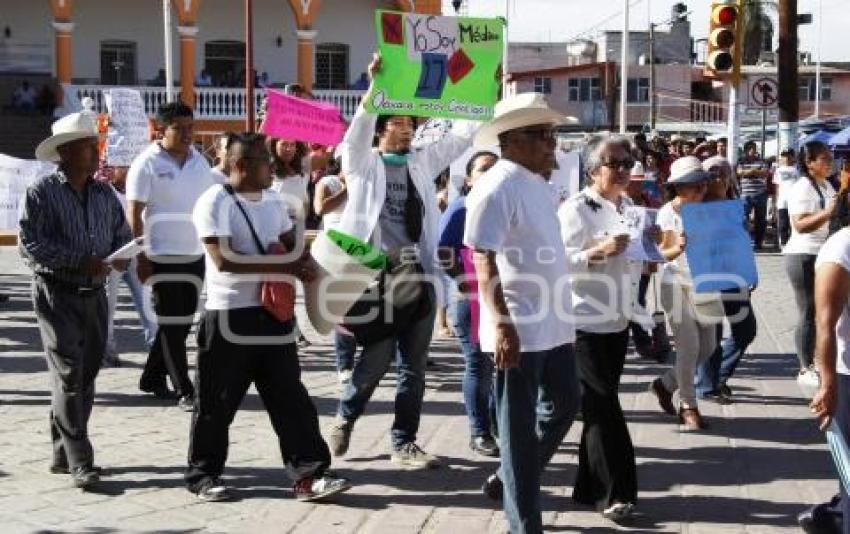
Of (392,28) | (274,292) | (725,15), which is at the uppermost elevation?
(725,15)

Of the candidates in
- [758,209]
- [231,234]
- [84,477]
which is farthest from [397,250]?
[758,209]

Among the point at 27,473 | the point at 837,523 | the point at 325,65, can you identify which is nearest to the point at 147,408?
the point at 27,473

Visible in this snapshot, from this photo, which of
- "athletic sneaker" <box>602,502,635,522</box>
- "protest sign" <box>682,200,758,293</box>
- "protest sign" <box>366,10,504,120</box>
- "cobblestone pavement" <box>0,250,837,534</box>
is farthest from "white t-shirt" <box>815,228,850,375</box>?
"protest sign" <box>682,200,758,293</box>

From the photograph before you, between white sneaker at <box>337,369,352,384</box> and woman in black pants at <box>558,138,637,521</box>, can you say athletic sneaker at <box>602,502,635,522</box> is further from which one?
white sneaker at <box>337,369,352,384</box>

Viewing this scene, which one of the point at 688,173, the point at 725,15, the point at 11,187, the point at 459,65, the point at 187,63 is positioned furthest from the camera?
the point at 187,63

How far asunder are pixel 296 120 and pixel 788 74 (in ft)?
39.3

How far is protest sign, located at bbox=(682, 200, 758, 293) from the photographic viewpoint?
766cm

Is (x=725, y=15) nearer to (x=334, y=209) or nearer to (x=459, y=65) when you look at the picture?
(x=459, y=65)

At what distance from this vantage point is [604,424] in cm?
582

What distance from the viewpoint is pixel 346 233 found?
254 inches

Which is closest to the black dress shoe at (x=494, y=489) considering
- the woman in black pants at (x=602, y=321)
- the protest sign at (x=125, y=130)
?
the woman in black pants at (x=602, y=321)

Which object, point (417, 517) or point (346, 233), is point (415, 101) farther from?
point (417, 517)

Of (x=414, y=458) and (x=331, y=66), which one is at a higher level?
(x=331, y=66)

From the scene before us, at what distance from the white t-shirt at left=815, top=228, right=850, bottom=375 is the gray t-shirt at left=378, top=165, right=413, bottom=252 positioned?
8.50 ft
